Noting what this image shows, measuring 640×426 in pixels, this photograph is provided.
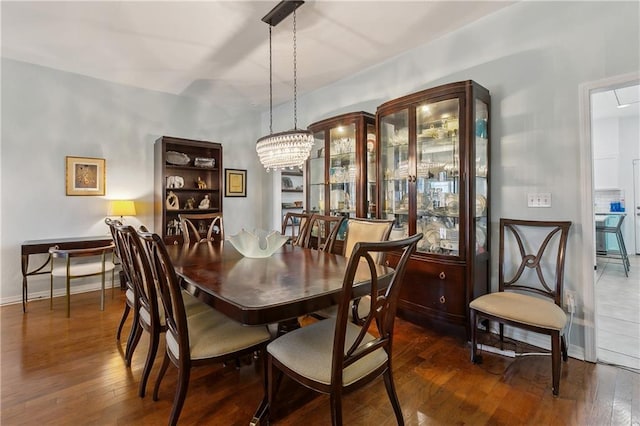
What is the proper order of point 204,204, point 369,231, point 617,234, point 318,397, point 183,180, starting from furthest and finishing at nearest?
point 617,234 < point 204,204 < point 183,180 < point 369,231 < point 318,397

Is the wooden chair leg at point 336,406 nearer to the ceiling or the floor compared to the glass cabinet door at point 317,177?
nearer to the floor

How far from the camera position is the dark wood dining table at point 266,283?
1249 millimetres

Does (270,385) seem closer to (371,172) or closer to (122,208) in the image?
(371,172)

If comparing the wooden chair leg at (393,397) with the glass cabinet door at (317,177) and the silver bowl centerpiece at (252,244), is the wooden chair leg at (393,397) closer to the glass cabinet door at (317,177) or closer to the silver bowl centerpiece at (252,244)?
the silver bowl centerpiece at (252,244)

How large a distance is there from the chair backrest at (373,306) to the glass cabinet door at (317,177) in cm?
244

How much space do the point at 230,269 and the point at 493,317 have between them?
1759 mm

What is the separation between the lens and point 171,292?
1451mm

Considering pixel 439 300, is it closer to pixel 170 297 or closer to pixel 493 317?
pixel 493 317

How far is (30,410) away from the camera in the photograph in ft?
5.57

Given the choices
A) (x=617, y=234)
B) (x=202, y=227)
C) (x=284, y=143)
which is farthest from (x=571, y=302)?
(x=202, y=227)

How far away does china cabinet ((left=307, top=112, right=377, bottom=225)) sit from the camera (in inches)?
134

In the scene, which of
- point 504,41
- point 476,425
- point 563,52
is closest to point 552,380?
point 476,425

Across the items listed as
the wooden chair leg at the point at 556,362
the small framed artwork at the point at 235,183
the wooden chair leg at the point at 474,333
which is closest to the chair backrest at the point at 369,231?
the wooden chair leg at the point at 474,333

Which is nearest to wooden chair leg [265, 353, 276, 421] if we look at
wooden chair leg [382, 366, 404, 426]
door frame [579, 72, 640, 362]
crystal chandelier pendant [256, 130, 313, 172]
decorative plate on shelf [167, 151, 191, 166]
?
wooden chair leg [382, 366, 404, 426]
